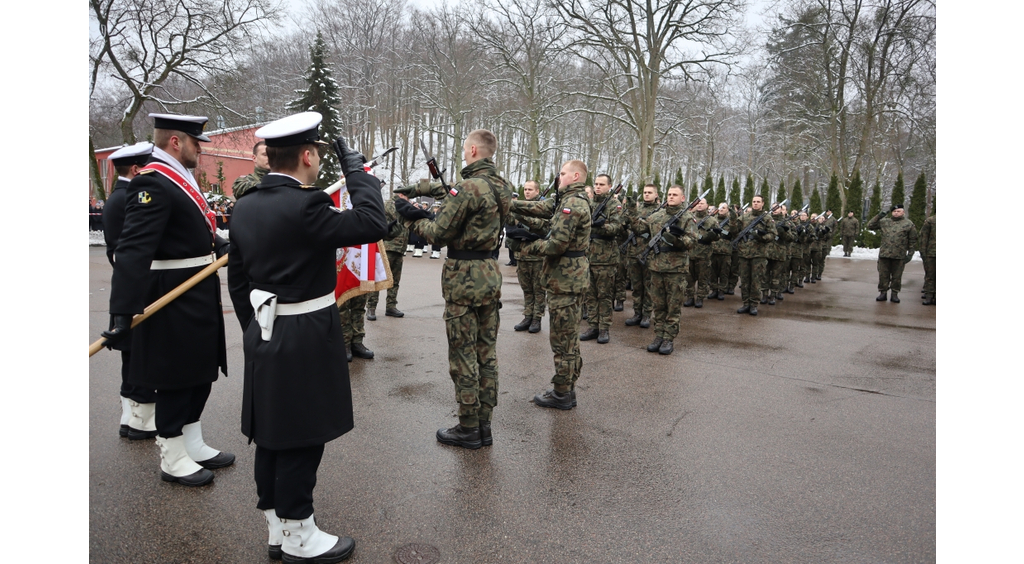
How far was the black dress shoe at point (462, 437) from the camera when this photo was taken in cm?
418

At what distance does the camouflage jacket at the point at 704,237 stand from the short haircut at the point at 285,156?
27.4ft

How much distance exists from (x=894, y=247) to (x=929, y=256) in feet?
3.97

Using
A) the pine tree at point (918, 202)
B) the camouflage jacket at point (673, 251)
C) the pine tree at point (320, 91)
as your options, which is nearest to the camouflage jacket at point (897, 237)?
the camouflage jacket at point (673, 251)

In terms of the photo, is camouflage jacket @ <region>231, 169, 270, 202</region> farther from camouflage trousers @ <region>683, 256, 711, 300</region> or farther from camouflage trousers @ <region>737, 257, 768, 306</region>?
camouflage trousers @ <region>737, 257, 768, 306</region>

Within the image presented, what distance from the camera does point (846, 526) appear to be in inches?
129

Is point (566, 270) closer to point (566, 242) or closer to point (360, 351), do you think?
point (566, 242)

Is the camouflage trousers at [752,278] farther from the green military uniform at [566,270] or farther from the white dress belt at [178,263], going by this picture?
the white dress belt at [178,263]

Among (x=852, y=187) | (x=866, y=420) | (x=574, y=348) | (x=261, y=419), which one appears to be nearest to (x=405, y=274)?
(x=574, y=348)

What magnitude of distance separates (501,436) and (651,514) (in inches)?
54.8

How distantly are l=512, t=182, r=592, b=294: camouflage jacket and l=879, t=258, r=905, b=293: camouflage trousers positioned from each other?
9981 mm

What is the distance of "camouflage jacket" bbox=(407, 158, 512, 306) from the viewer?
3973 millimetres

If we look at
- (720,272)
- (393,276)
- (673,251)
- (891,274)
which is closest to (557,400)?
(673,251)

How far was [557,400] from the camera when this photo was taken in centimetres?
505

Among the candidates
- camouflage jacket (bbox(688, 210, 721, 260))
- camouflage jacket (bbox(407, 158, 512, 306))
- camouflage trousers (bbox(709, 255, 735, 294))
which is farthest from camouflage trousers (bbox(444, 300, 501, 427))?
camouflage trousers (bbox(709, 255, 735, 294))
